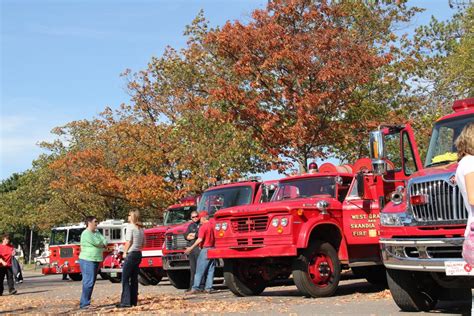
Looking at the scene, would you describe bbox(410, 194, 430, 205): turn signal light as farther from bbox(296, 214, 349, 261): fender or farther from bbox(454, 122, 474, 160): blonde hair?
bbox(296, 214, 349, 261): fender

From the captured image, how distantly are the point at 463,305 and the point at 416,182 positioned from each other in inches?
98.6

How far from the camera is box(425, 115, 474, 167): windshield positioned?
32.3ft

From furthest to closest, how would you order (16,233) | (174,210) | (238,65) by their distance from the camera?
(16,233) → (238,65) → (174,210)

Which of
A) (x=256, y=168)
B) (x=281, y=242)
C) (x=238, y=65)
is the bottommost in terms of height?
(x=281, y=242)

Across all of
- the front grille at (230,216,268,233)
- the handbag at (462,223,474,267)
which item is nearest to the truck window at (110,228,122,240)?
the front grille at (230,216,268,233)

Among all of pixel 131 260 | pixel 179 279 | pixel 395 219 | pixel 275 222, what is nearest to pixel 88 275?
pixel 131 260

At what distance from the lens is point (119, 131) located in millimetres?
39562

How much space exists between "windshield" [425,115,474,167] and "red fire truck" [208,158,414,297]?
1.50 meters

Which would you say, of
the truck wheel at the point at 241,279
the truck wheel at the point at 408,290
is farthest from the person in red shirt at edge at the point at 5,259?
the truck wheel at the point at 408,290

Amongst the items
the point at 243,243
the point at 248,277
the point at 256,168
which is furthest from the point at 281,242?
the point at 256,168

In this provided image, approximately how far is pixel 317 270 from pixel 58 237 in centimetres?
1926

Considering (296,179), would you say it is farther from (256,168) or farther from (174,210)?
(256,168)

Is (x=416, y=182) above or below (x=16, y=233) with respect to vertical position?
below

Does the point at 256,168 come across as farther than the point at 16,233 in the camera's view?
No
